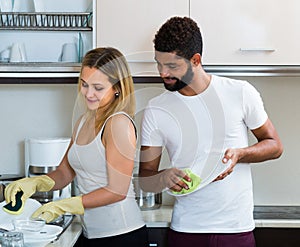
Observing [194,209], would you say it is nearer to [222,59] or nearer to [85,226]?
[85,226]

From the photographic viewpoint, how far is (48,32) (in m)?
2.37

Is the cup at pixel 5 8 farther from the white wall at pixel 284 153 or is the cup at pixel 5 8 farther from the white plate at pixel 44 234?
the white wall at pixel 284 153

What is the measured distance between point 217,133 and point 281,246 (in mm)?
633

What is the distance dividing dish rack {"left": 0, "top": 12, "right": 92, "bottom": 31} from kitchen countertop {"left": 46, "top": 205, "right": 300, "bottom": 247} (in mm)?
768

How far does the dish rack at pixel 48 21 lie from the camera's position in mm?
2225

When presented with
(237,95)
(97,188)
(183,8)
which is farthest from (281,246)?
(183,8)

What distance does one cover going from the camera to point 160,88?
244cm

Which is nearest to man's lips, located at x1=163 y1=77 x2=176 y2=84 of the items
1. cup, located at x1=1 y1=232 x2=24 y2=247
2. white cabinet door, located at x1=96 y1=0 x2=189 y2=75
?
white cabinet door, located at x1=96 y1=0 x2=189 y2=75

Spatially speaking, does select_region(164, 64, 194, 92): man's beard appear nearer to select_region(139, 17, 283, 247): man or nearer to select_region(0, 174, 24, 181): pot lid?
select_region(139, 17, 283, 247): man

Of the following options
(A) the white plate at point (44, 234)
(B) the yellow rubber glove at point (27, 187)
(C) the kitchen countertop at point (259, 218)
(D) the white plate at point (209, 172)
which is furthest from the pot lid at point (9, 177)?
(D) the white plate at point (209, 172)

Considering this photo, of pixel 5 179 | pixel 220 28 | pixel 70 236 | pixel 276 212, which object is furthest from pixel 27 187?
pixel 276 212

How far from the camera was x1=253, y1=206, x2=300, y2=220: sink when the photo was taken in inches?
88.8

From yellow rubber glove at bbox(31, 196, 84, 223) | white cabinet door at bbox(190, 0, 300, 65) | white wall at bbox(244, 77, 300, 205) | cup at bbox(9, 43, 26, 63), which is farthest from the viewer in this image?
white wall at bbox(244, 77, 300, 205)

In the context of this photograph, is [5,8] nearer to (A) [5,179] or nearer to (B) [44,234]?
(A) [5,179]
